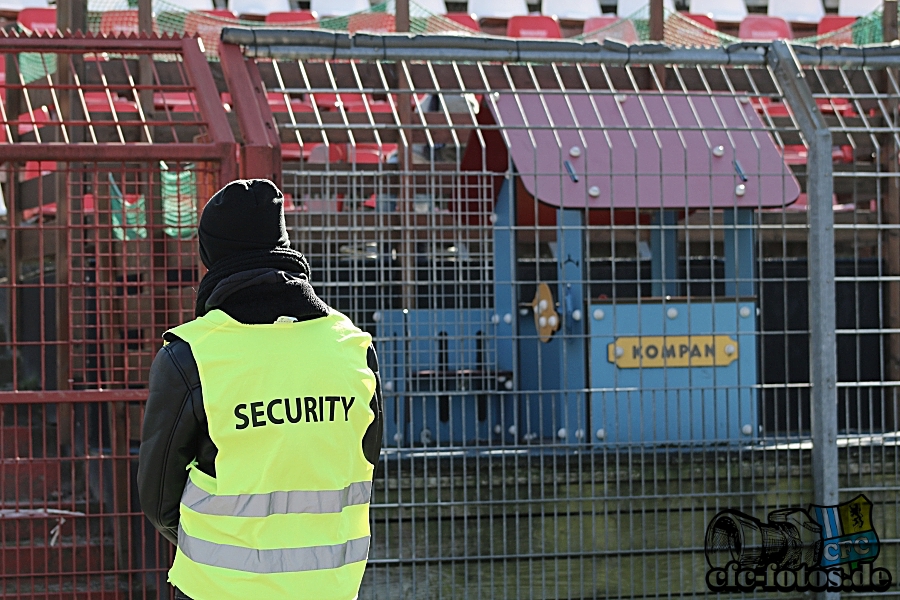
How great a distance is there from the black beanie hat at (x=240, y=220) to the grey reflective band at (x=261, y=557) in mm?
615

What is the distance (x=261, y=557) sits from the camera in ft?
6.88

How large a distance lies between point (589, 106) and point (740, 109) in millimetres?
842

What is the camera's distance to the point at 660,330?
4941 mm

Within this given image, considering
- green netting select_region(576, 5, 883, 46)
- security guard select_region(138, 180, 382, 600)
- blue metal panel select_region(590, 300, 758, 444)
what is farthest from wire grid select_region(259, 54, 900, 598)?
green netting select_region(576, 5, 883, 46)

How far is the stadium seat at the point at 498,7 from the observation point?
1267 cm

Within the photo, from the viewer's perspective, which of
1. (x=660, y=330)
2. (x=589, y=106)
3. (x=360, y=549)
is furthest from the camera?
(x=589, y=106)

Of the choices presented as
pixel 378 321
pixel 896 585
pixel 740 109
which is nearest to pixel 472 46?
pixel 378 321

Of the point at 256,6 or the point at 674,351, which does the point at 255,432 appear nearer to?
the point at 674,351

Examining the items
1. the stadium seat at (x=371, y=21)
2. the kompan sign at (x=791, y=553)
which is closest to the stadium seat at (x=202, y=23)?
the stadium seat at (x=371, y=21)

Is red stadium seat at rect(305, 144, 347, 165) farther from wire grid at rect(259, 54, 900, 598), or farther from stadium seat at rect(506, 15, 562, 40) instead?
stadium seat at rect(506, 15, 562, 40)

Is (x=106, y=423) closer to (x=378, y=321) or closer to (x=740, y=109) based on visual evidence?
(x=378, y=321)

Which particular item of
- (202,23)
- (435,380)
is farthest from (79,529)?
(202,23)

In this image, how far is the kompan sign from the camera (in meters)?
4.29

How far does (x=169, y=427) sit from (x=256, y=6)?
10766 mm
